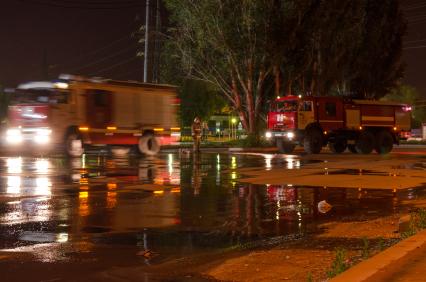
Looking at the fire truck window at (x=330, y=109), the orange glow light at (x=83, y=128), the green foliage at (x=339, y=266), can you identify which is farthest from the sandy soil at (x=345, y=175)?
the fire truck window at (x=330, y=109)

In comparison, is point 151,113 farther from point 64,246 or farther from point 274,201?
point 64,246

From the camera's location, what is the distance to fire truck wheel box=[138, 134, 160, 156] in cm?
3328

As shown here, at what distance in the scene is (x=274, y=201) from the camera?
45.6 ft

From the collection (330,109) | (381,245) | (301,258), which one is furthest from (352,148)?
(301,258)

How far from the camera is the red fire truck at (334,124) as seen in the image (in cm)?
3481

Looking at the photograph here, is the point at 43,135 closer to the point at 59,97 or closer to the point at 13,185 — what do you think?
the point at 59,97

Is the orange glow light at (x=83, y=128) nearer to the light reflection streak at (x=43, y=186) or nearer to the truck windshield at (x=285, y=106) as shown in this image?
the truck windshield at (x=285, y=106)

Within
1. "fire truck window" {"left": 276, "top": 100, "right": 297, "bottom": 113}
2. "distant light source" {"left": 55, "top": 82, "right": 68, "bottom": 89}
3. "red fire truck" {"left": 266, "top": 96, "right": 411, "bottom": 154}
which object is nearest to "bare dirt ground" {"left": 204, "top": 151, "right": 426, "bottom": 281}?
"distant light source" {"left": 55, "top": 82, "right": 68, "bottom": 89}

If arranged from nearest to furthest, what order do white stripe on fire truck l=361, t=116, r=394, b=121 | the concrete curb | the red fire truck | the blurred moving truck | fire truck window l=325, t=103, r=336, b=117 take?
the concrete curb
the blurred moving truck
the red fire truck
fire truck window l=325, t=103, r=336, b=117
white stripe on fire truck l=361, t=116, r=394, b=121

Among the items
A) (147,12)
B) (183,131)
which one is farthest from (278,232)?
(183,131)

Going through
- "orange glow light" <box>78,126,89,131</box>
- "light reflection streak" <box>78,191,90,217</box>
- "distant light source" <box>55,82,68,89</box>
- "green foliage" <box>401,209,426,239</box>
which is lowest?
"green foliage" <box>401,209,426,239</box>

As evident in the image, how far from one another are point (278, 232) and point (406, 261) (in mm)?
3116

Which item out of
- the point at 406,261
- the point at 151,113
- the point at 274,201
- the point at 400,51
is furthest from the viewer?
the point at 400,51

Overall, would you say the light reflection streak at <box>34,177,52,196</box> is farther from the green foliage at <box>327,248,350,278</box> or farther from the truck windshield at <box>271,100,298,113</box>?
the truck windshield at <box>271,100,298,113</box>
